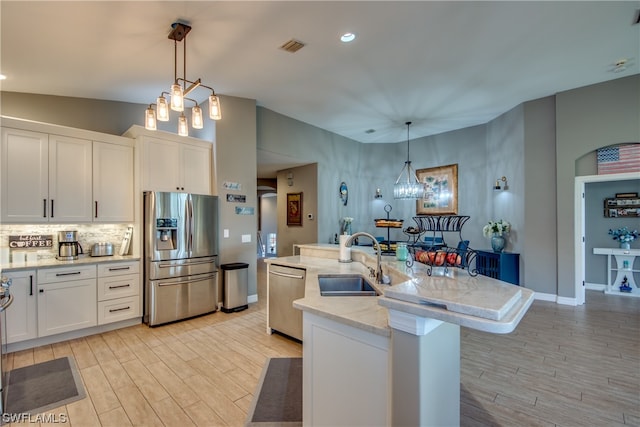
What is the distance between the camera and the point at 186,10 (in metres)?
2.53

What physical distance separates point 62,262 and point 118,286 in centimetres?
65

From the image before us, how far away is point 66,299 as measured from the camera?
131 inches

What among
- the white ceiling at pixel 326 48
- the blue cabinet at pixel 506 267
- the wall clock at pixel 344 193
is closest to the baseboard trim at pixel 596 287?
the blue cabinet at pixel 506 267

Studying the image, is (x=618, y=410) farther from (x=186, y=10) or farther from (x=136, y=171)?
(x=136, y=171)

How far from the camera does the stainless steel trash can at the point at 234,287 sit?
4289 mm

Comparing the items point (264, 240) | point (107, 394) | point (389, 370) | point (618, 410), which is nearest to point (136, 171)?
point (107, 394)

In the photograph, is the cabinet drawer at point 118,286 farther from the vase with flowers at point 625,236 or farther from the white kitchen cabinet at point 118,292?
the vase with flowers at point 625,236

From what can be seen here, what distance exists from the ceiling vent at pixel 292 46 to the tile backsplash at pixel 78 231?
3306 mm

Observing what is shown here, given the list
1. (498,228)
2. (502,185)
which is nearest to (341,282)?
(498,228)

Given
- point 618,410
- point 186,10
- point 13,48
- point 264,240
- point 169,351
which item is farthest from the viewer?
point 264,240

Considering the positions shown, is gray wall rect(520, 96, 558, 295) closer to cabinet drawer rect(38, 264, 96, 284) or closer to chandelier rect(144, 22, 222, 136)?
chandelier rect(144, 22, 222, 136)

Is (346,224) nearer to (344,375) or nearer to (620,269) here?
(620,269)

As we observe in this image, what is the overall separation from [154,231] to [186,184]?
35.3 inches

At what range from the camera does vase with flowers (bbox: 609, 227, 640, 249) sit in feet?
16.9
